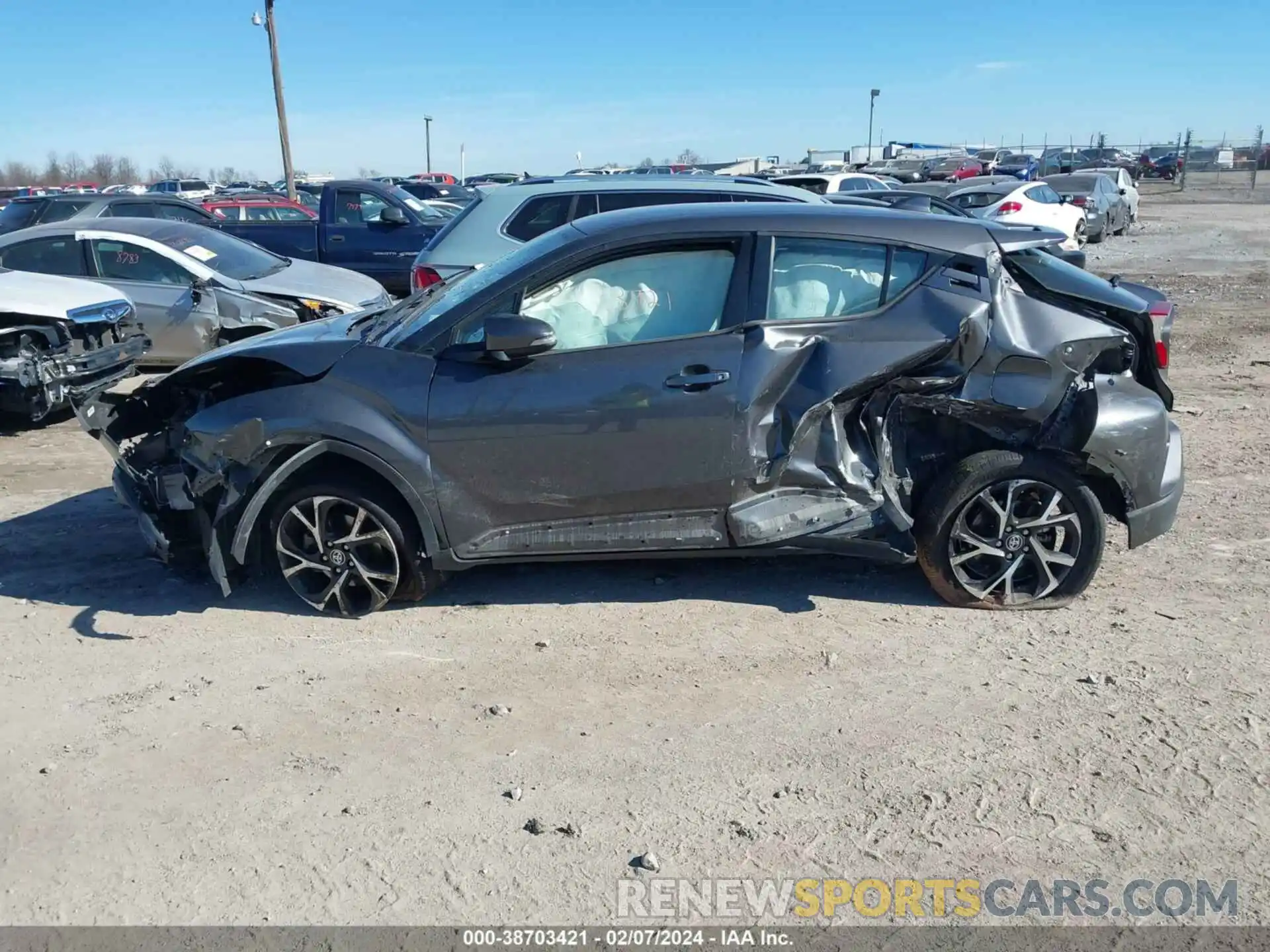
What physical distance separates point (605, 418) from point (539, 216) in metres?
5.10

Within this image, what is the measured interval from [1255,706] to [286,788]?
352cm

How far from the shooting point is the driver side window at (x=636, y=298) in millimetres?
4785

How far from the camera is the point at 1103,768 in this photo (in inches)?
144

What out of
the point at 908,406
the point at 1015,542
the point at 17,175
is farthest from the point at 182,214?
the point at 17,175

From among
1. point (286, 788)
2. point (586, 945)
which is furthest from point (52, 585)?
point (586, 945)

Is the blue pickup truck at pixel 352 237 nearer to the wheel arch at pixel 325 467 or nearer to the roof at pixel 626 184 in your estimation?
the roof at pixel 626 184

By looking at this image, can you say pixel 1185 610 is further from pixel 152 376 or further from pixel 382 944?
pixel 152 376

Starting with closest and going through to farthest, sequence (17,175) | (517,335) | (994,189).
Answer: (517,335) → (994,189) → (17,175)

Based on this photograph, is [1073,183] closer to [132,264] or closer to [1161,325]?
[132,264]

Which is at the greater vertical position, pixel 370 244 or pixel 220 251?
pixel 220 251

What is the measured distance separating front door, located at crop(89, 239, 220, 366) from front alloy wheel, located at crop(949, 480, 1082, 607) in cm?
740

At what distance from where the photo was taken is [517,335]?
15.0 ft

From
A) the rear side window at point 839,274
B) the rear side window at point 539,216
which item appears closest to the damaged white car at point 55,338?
the rear side window at point 539,216

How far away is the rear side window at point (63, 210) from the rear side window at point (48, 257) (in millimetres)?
5242
